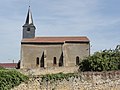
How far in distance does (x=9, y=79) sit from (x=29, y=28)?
49156 millimetres

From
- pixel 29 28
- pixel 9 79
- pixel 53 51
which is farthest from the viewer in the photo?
pixel 29 28

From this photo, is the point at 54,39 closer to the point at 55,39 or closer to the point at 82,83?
the point at 55,39

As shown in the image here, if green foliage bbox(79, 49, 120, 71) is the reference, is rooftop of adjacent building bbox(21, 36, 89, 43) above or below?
above

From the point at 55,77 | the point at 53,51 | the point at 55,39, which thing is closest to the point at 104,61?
the point at 55,77

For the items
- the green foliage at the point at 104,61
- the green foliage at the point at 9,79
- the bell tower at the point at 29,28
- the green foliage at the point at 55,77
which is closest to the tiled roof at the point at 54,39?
the bell tower at the point at 29,28

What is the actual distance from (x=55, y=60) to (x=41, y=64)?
3.00 meters

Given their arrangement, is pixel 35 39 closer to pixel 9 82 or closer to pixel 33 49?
pixel 33 49

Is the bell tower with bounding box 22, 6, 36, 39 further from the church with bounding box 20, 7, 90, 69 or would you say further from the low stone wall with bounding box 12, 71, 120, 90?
the low stone wall with bounding box 12, 71, 120, 90

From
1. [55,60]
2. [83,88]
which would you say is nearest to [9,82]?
[83,88]

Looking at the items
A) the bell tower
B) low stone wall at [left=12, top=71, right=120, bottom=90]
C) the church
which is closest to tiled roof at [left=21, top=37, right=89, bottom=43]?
the church

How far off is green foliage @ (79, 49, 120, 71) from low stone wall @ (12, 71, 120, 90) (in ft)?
45.9

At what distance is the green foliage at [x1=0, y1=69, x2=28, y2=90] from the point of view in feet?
73.5

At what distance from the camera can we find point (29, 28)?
2808 inches

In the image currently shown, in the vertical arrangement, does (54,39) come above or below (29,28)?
below
